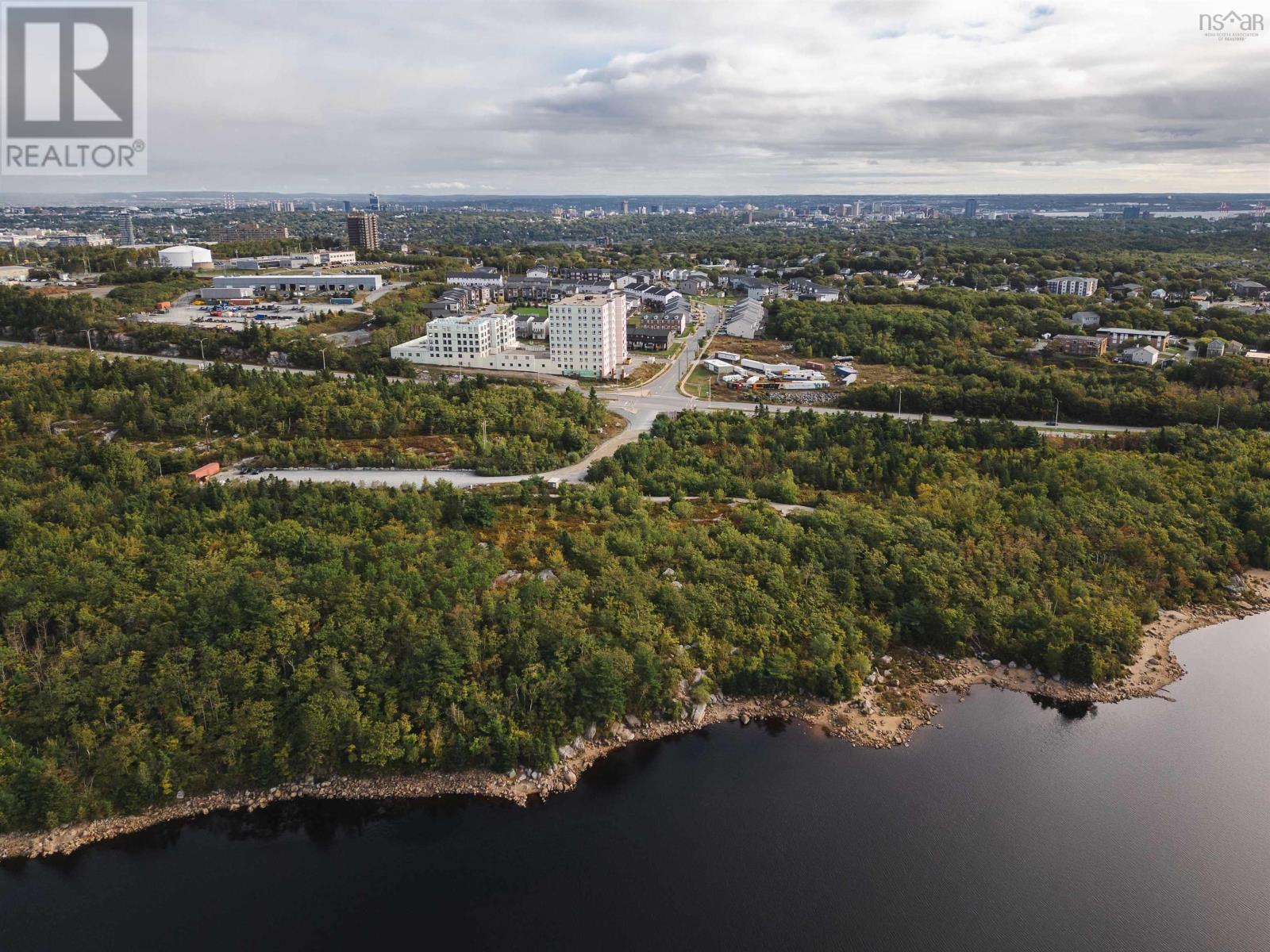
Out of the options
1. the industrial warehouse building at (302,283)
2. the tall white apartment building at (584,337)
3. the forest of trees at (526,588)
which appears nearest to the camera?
the forest of trees at (526,588)

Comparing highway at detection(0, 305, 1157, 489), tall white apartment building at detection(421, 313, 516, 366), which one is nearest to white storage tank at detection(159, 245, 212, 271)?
highway at detection(0, 305, 1157, 489)

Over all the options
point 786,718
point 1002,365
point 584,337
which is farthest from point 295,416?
point 1002,365

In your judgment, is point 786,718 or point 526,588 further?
point 526,588

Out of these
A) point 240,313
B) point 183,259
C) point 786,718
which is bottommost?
point 786,718

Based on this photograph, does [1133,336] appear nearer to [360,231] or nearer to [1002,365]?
[1002,365]

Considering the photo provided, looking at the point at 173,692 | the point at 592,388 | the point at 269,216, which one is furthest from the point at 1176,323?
the point at 269,216

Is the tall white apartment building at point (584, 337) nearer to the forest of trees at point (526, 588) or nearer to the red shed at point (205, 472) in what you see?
the forest of trees at point (526, 588)

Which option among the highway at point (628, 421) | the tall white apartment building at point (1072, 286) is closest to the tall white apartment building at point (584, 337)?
the highway at point (628, 421)
